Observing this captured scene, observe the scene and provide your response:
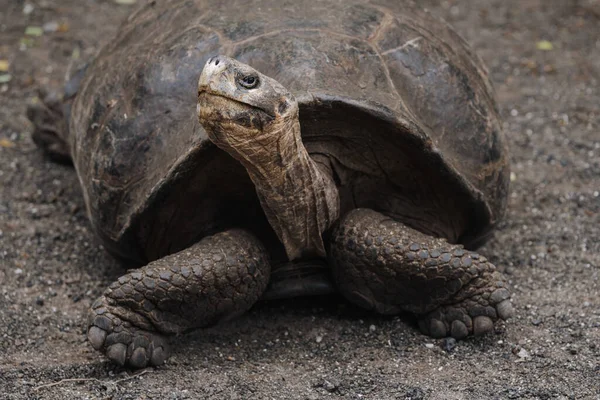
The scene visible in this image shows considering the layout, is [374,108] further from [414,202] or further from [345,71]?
[414,202]

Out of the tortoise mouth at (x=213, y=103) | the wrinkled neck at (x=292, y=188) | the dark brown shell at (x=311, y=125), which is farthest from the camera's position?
the dark brown shell at (x=311, y=125)

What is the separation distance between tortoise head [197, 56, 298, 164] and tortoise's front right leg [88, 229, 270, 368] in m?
0.62

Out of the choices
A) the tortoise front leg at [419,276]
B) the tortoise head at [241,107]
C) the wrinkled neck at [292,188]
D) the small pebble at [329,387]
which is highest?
the tortoise head at [241,107]

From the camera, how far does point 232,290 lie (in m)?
4.09

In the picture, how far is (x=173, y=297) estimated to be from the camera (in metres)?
3.96

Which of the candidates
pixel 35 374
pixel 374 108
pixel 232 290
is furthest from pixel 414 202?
pixel 35 374

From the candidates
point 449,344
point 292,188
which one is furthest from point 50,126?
point 449,344

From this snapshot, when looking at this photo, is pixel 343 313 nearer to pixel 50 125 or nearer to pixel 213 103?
pixel 213 103

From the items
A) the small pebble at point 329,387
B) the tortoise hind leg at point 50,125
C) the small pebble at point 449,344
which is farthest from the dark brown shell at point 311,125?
the tortoise hind leg at point 50,125

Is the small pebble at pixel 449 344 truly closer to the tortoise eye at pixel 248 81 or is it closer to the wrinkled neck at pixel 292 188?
the wrinkled neck at pixel 292 188

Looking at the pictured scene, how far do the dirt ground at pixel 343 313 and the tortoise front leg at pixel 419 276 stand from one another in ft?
0.35

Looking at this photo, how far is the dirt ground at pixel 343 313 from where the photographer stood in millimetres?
3838

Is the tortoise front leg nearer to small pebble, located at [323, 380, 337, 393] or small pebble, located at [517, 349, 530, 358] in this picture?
small pebble, located at [517, 349, 530, 358]

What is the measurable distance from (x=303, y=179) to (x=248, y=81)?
1.86 feet
